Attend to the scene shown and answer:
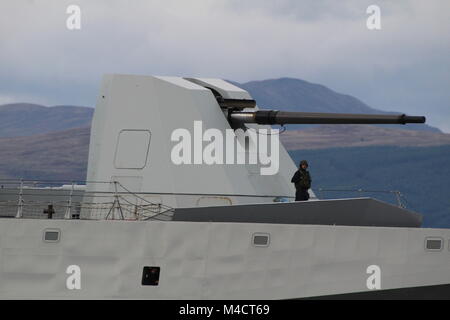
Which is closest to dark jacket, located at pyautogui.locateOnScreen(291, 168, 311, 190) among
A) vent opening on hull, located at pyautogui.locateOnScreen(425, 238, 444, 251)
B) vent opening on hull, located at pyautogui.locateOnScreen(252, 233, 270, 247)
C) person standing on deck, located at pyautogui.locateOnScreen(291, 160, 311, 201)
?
person standing on deck, located at pyautogui.locateOnScreen(291, 160, 311, 201)

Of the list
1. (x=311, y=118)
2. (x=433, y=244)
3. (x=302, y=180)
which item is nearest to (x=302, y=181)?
(x=302, y=180)

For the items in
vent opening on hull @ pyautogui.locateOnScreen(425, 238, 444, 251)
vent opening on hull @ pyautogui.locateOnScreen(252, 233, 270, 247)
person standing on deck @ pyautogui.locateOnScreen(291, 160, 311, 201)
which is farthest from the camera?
person standing on deck @ pyautogui.locateOnScreen(291, 160, 311, 201)

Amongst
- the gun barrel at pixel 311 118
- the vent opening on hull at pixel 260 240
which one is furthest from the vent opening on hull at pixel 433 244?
the gun barrel at pixel 311 118

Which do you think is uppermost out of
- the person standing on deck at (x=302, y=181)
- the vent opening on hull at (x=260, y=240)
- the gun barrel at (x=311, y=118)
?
the gun barrel at (x=311, y=118)

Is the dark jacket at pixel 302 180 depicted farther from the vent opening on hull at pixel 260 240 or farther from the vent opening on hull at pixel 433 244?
the vent opening on hull at pixel 433 244

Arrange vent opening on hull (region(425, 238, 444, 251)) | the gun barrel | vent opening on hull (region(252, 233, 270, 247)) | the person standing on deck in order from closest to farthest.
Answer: vent opening on hull (region(252, 233, 270, 247)) → vent opening on hull (region(425, 238, 444, 251)) → the person standing on deck → the gun barrel

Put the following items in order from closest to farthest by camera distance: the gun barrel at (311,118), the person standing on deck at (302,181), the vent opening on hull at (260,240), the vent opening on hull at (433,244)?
the vent opening on hull at (260,240), the vent opening on hull at (433,244), the person standing on deck at (302,181), the gun barrel at (311,118)

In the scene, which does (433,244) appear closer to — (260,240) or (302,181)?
(302,181)

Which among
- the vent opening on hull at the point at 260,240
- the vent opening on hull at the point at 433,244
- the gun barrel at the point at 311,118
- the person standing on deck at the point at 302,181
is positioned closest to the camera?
the vent opening on hull at the point at 260,240

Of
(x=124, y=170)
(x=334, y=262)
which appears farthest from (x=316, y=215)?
(x=124, y=170)

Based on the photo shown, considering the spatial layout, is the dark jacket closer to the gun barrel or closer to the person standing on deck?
the person standing on deck

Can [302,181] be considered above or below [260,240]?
above

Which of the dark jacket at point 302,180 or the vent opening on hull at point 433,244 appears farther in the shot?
the dark jacket at point 302,180
